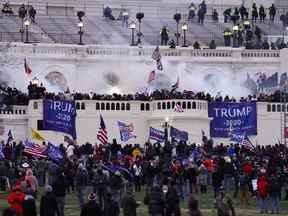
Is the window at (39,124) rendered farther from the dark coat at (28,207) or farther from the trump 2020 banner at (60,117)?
the dark coat at (28,207)

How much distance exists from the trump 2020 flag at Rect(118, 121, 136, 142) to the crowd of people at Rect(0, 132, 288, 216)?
439 cm

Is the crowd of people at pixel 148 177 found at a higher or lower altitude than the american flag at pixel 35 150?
lower

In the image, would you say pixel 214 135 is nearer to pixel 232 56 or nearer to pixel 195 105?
pixel 195 105

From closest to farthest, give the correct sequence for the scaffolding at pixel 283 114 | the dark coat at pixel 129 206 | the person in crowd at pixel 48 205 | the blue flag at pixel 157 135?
the person in crowd at pixel 48 205 < the dark coat at pixel 129 206 < the blue flag at pixel 157 135 < the scaffolding at pixel 283 114

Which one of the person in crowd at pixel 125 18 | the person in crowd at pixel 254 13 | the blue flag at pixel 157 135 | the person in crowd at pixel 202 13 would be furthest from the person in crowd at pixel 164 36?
the blue flag at pixel 157 135

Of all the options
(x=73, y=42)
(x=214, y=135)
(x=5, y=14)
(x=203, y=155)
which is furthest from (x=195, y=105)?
(x=5, y=14)

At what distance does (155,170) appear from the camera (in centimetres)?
4262

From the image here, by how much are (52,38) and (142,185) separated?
93.4ft

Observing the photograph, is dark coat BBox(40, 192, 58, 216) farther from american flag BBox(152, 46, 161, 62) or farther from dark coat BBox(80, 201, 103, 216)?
american flag BBox(152, 46, 161, 62)

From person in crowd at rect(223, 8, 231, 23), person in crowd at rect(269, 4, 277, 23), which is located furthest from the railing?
person in crowd at rect(269, 4, 277, 23)

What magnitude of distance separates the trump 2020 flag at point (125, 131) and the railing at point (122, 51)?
439 inches

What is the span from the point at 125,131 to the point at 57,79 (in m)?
11.4

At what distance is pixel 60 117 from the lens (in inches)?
2020

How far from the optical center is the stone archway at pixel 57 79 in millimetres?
68625
